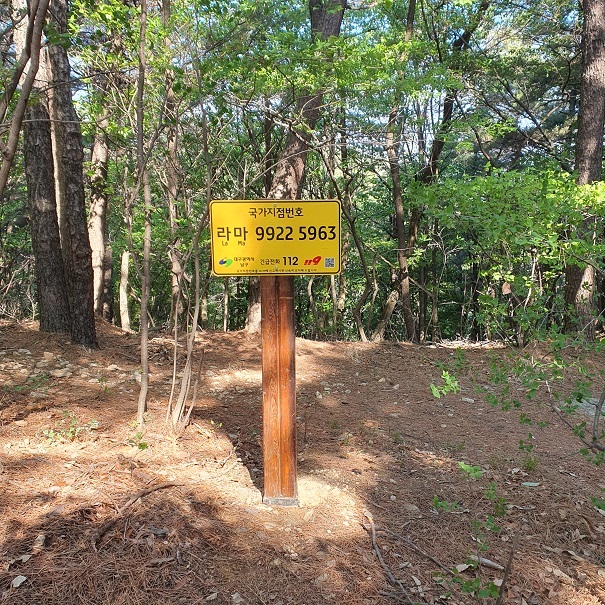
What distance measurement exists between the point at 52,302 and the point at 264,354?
4.51 metres

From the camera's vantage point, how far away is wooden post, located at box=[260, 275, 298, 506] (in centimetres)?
303

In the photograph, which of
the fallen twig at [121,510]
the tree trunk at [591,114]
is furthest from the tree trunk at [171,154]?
the tree trunk at [591,114]

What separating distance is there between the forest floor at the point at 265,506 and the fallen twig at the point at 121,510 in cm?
1

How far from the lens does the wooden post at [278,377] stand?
3033mm

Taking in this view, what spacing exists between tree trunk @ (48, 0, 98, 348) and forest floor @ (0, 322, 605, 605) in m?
0.85

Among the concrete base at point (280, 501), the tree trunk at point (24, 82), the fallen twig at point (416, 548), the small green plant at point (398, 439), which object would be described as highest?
the tree trunk at point (24, 82)

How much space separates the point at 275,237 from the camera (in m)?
2.87

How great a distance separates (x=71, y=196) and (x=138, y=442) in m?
3.78

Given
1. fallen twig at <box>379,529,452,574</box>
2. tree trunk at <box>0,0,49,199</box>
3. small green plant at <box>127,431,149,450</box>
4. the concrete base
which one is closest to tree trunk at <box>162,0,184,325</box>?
small green plant at <box>127,431,149,450</box>

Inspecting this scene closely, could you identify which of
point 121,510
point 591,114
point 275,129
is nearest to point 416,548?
point 121,510

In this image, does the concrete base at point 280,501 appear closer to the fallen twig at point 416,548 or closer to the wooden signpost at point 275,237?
the fallen twig at point 416,548

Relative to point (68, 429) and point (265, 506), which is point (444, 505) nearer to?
point (265, 506)

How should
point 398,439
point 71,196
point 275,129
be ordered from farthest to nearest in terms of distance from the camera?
1. point 275,129
2. point 71,196
3. point 398,439

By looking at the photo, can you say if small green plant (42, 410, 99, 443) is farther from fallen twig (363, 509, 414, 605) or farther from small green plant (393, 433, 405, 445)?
small green plant (393, 433, 405, 445)
